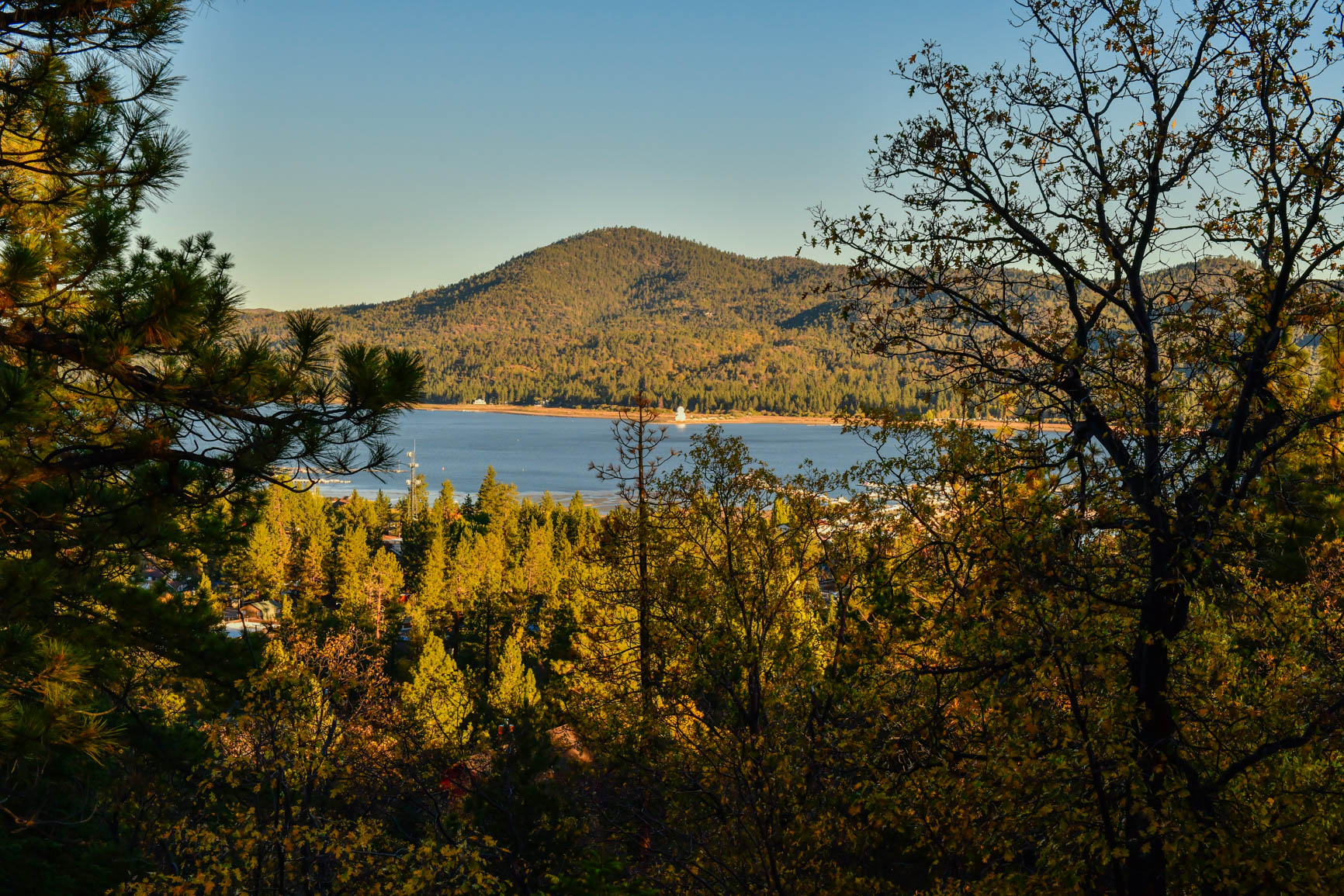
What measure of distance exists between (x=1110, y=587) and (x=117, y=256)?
616 centimetres

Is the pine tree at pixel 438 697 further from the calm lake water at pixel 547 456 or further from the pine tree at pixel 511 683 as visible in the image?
the calm lake water at pixel 547 456

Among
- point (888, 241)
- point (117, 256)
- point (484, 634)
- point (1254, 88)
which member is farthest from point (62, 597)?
point (484, 634)

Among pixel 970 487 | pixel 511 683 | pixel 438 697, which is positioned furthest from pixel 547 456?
pixel 970 487

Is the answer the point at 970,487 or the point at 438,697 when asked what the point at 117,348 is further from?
the point at 438,697

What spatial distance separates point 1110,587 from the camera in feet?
18.2

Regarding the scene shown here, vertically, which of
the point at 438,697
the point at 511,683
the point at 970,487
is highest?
the point at 970,487

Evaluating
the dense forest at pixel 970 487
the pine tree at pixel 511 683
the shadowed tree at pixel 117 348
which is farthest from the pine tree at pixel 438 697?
the shadowed tree at pixel 117 348

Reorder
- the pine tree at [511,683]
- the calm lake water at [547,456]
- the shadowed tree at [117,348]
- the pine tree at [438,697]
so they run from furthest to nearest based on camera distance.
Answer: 1. the calm lake water at [547,456]
2. the pine tree at [511,683]
3. the pine tree at [438,697]
4. the shadowed tree at [117,348]

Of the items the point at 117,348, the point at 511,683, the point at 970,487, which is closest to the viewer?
the point at 117,348

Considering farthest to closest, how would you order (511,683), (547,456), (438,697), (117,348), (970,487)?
(547,456) < (511,683) < (438,697) < (970,487) < (117,348)

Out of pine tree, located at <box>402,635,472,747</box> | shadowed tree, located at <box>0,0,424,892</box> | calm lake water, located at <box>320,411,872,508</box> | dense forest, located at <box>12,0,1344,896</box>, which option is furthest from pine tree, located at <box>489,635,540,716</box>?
calm lake water, located at <box>320,411,872,508</box>

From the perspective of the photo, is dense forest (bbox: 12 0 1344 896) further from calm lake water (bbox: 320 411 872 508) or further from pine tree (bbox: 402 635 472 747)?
calm lake water (bbox: 320 411 872 508)

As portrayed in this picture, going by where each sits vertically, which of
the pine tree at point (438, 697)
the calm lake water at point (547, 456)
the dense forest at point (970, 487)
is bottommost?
the calm lake water at point (547, 456)

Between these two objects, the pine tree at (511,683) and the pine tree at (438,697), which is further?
the pine tree at (511,683)
